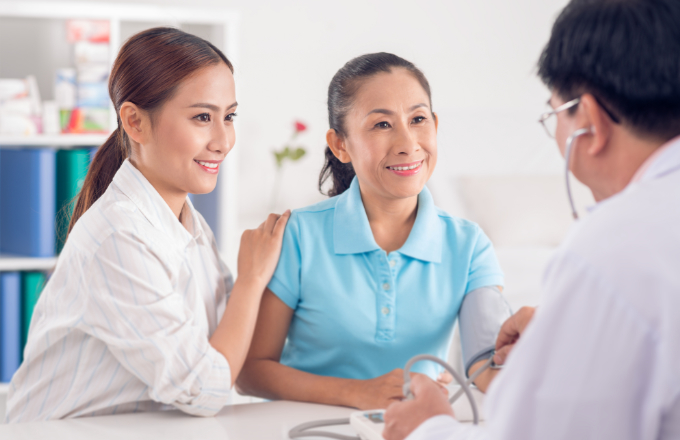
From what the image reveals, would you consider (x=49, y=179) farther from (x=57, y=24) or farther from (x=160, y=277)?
(x=160, y=277)

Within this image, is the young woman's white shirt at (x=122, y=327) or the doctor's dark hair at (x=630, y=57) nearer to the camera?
the doctor's dark hair at (x=630, y=57)

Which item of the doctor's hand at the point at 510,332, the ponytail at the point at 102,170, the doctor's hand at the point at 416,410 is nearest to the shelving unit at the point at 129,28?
the ponytail at the point at 102,170

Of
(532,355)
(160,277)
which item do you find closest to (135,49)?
(160,277)

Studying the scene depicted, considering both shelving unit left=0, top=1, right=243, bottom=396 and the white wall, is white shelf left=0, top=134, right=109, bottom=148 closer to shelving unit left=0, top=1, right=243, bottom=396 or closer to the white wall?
shelving unit left=0, top=1, right=243, bottom=396

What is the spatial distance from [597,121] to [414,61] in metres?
2.30

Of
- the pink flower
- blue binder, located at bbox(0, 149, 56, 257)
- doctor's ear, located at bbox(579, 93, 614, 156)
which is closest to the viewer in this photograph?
doctor's ear, located at bbox(579, 93, 614, 156)

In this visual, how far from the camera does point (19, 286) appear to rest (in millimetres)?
2344

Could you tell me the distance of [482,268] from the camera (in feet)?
3.88

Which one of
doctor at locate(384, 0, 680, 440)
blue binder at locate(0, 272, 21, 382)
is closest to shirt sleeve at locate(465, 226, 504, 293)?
doctor at locate(384, 0, 680, 440)

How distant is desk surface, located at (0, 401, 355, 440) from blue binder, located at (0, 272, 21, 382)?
1.58 m

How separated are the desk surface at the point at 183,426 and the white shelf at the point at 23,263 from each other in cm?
155

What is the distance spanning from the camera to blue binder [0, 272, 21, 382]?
7.55 feet

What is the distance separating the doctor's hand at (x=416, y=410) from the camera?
699 mm

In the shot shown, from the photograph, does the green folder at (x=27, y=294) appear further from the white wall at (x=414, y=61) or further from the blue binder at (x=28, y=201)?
the white wall at (x=414, y=61)
